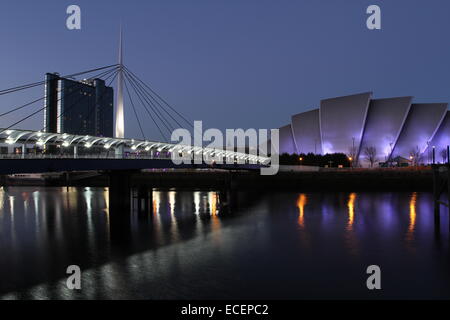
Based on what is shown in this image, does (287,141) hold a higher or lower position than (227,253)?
higher

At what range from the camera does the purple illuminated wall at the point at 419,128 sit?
78062 millimetres

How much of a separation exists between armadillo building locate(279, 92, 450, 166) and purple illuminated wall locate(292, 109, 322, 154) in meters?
0.22

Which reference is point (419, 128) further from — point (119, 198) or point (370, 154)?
point (119, 198)

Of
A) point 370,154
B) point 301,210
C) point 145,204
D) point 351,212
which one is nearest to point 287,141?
point 370,154

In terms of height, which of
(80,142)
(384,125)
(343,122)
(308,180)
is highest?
(343,122)

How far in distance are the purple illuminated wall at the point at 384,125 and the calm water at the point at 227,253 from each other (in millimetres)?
53337

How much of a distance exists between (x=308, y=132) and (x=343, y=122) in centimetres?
836

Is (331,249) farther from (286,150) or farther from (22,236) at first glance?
(286,150)

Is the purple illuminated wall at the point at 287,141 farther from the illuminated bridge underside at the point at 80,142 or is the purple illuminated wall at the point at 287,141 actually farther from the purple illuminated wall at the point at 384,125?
the illuminated bridge underside at the point at 80,142

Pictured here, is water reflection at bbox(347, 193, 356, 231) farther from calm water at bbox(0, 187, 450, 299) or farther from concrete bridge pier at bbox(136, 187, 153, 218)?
concrete bridge pier at bbox(136, 187, 153, 218)

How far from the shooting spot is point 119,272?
14.1 metres

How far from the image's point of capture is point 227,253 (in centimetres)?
1723

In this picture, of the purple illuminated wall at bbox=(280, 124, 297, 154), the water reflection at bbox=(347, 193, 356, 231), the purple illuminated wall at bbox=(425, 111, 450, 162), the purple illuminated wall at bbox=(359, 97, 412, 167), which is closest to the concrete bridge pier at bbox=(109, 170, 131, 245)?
the water reflection at bbox=(347, 193, 356, 231)
